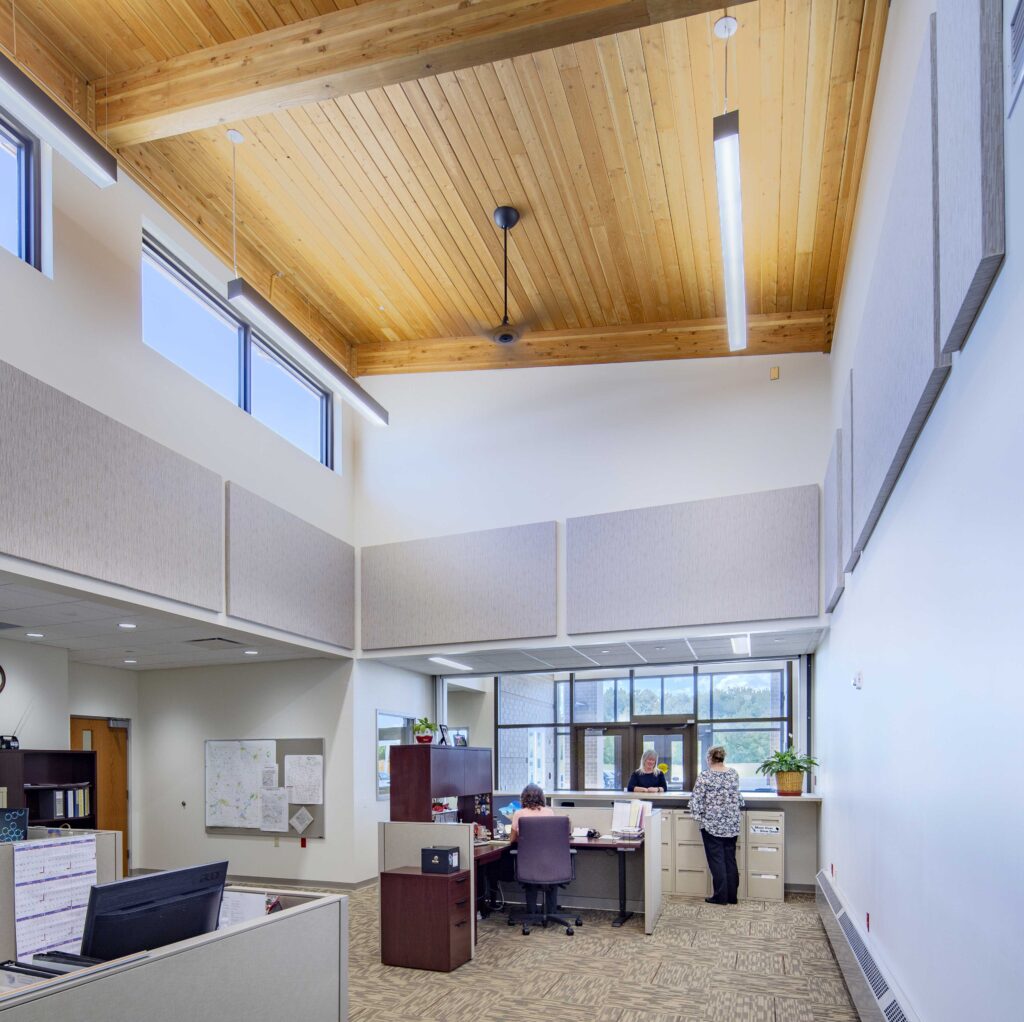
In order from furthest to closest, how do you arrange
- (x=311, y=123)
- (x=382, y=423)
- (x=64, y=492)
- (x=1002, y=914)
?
(x=382, y=423) → (x=311, y=123) → (x=64, y=492) → (x=1002, y=914)

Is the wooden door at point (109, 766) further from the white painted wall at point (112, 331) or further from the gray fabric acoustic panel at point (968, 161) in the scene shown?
the gray fabric acoustic panel at point (968, 161)

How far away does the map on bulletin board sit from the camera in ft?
33.0

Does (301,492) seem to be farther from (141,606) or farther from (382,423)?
(141,606)

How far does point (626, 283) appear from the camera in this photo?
329 inches

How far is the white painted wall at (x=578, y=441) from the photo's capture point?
8.70m

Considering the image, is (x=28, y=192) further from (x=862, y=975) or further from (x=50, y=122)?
(x=862, y=975)

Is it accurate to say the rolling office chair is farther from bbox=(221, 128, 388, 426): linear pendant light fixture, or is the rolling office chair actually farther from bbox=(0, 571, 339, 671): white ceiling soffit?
bbox=(221, 128, 388, 426): linear pendant light fixture

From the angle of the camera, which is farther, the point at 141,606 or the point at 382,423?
the point at 382,423

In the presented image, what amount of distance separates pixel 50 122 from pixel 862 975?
5.99 meters

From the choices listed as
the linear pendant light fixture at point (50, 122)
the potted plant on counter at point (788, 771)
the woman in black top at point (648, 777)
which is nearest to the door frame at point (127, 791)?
the woman in black top at point (648, 777)

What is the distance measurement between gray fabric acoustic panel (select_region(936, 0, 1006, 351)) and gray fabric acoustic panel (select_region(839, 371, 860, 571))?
9.64ft

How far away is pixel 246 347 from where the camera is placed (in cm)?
874

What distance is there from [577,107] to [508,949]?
20.1 ft

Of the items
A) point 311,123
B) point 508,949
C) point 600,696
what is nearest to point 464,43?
point 311,123
